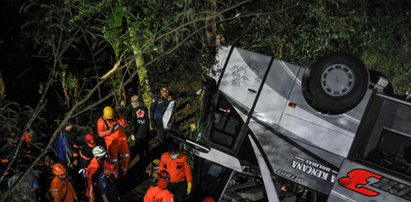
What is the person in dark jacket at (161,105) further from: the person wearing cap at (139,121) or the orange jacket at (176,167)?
the orange jacket at (176,167)

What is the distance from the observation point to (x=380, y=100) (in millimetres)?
5012

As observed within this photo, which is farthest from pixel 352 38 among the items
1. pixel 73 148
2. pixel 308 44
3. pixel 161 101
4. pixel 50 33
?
pixel 50 33

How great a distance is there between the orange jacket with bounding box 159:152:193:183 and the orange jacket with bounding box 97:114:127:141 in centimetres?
166

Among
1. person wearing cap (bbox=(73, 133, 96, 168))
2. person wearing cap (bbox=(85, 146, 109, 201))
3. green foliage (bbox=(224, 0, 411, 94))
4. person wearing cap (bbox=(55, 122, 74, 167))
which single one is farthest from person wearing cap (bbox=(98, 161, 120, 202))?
green foliage (bbox=(224, 0, 411, 94))

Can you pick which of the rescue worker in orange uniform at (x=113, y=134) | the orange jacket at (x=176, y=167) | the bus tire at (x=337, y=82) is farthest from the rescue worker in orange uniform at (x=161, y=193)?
the bus tire at (x=337, y=82)

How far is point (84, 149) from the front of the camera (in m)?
7.10

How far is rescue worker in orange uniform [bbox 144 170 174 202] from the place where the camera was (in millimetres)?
5355

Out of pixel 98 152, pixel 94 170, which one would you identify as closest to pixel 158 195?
pixel 94 170

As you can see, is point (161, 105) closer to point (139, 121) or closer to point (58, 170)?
point (139, 121)

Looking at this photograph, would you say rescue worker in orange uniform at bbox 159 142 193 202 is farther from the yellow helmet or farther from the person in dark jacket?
the person in dark jacket

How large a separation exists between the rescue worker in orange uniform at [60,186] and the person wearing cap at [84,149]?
3.86 ft

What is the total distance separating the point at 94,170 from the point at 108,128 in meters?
1.19

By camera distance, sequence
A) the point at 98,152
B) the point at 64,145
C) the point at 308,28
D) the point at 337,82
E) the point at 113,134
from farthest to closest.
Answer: the point at 308,28, the point at 113,134, the point at 64,145, the point at 98,152, the point at 337,82

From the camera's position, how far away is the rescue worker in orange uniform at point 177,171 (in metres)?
6.03
